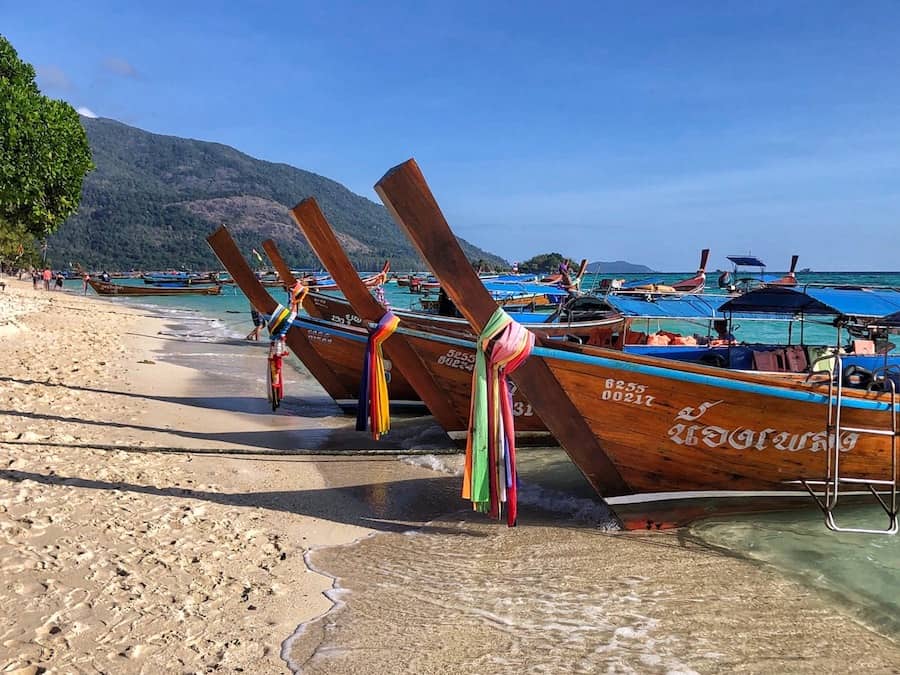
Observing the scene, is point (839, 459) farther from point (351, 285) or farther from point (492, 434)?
point (351, 285)

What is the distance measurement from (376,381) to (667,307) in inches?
323

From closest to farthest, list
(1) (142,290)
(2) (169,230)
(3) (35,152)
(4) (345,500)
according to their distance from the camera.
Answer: (4) (345,500), (3) (35,152), (1) (142,290), (2) (169,230)

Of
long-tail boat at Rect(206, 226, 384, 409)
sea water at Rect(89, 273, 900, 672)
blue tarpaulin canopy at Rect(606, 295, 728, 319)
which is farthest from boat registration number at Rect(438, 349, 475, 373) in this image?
blue tarpaulin canopy at Rect(606, 295, 728, 319)

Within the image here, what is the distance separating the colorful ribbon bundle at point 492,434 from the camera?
4.87 meters

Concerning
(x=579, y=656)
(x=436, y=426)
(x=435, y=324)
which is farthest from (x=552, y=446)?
(x=579, y=656)

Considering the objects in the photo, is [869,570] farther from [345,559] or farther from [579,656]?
[345,559]

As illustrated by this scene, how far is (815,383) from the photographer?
538 cm

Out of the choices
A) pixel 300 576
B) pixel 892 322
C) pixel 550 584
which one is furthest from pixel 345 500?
pixel 892 322

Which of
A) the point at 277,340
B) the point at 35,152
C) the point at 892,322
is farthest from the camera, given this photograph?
the point at 35,152

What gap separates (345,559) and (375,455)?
11.0 feet

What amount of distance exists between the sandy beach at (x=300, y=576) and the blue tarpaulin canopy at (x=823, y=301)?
13.4ft

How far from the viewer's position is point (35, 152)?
19.0 m

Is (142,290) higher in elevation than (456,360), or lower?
higher

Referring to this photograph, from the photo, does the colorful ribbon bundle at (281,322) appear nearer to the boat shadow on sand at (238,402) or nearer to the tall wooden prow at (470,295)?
the boat shadow on sand at (238,402)
